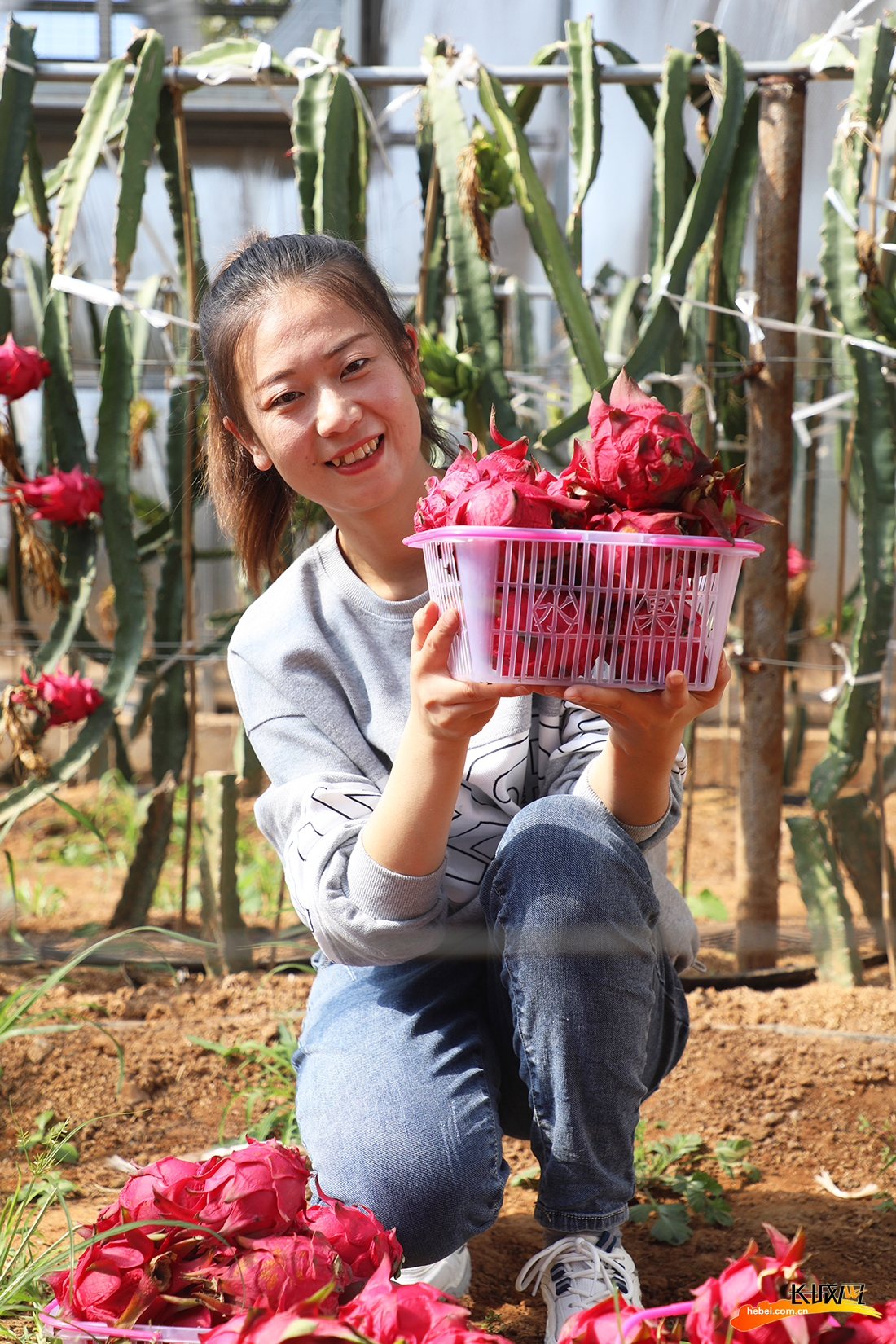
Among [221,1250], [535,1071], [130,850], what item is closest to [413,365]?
[535,1071]

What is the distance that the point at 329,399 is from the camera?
36.4 inches

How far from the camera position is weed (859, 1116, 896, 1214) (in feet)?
3.64

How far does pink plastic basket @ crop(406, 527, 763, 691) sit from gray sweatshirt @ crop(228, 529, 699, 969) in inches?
8.5

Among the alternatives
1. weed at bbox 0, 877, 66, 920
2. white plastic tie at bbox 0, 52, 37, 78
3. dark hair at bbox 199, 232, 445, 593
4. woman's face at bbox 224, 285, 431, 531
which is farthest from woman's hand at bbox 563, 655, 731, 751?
weed at bbox 0, 877, 66, 920

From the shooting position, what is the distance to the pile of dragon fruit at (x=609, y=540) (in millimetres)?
710

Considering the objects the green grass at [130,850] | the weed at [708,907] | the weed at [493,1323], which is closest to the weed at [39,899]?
the green grass at [130,850]

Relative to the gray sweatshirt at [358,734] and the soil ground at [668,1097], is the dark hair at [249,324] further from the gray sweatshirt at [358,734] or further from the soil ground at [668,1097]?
the soil ground at [668,1097]

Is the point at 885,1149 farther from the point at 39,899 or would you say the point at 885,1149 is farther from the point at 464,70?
the point at 39,899

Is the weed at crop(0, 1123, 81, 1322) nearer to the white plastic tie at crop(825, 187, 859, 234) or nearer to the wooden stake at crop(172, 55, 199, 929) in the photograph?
the wooden stake at crop(172, 55, 199, 929)

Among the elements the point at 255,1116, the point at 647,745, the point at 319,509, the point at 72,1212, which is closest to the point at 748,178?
the point at 319,509

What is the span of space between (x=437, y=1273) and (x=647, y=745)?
0.54m

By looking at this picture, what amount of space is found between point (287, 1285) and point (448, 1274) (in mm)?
386

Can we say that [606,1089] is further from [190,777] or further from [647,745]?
[190,777]

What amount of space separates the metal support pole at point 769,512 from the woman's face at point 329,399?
92cm
